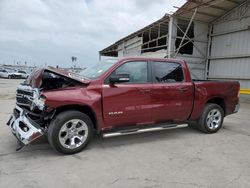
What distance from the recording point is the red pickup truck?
4285 mm

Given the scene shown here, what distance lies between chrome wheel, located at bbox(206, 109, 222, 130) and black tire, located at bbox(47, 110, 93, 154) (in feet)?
10.5

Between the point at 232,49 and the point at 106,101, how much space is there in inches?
529

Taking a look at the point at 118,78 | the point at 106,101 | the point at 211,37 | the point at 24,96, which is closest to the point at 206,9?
the point at 211,37

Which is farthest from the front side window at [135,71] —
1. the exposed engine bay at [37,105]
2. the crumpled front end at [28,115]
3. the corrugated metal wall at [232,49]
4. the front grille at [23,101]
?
the corrugated metal wall at [232,49]

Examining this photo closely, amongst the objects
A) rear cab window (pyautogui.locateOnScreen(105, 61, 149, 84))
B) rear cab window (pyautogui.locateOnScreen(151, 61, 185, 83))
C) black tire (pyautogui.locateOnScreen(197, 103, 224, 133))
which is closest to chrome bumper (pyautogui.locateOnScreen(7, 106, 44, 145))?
rear cab window (pyautogui.locateOnScreen(105, 61, 149, 84))

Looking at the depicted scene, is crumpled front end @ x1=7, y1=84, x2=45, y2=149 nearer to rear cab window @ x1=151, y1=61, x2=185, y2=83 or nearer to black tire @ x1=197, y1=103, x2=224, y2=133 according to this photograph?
rear cab window @ x1=151, y1=61, x2=185, y2=83

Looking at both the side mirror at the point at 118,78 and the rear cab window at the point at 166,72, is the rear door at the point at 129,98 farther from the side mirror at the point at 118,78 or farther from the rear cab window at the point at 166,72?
the rear cab window at the point at 166,72

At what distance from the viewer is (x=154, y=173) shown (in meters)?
3.74

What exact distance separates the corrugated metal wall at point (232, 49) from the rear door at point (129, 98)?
457 inches

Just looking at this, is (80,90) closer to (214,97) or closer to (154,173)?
(154,173)

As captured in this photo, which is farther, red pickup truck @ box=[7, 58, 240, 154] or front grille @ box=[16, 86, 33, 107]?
front grille @ box=[16, 86, 33, 107]

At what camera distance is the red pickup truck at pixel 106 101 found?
4285mm

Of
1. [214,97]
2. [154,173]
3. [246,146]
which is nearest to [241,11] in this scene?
[214,97]

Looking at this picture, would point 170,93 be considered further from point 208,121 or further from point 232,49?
point 232,49
